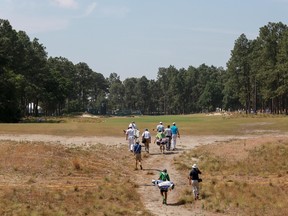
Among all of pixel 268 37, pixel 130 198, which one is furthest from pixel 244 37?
pixel 130 198

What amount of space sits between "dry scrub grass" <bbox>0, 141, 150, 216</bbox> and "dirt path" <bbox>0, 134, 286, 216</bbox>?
70 centimetres

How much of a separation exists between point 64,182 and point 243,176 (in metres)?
10.7

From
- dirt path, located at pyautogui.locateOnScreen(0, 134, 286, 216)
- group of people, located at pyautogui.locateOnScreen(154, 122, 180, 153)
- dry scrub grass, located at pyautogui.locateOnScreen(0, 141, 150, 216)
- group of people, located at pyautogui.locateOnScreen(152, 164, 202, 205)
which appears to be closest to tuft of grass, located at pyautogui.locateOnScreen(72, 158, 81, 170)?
dry scrub grass, located at pyautogui.locateOnScreen(0, 141, 150, 216)

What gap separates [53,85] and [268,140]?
9539 centimetres

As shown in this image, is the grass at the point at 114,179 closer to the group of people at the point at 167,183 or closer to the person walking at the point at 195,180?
the person walking at the point at 195,180

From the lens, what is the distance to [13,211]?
704 inches

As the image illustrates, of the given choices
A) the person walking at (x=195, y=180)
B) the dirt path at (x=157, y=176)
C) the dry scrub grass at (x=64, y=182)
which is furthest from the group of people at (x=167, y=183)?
the dry scrub grass at (x=64, y=182)

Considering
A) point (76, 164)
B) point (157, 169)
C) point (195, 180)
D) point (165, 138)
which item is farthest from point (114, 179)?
point (165, 138)

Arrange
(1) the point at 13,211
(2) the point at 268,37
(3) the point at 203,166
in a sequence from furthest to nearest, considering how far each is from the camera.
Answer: (2) the point at 268,37, (3) the point at 203,166, (1) the point at 13,211

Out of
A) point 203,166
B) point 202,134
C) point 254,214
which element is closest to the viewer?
point 254,214

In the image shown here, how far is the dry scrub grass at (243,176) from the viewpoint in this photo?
68.8 ft

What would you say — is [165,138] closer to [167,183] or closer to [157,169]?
[157,169]

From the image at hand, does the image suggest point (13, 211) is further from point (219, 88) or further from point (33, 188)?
point (219, 88)

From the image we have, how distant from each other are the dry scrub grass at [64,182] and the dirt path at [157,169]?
702 mm
